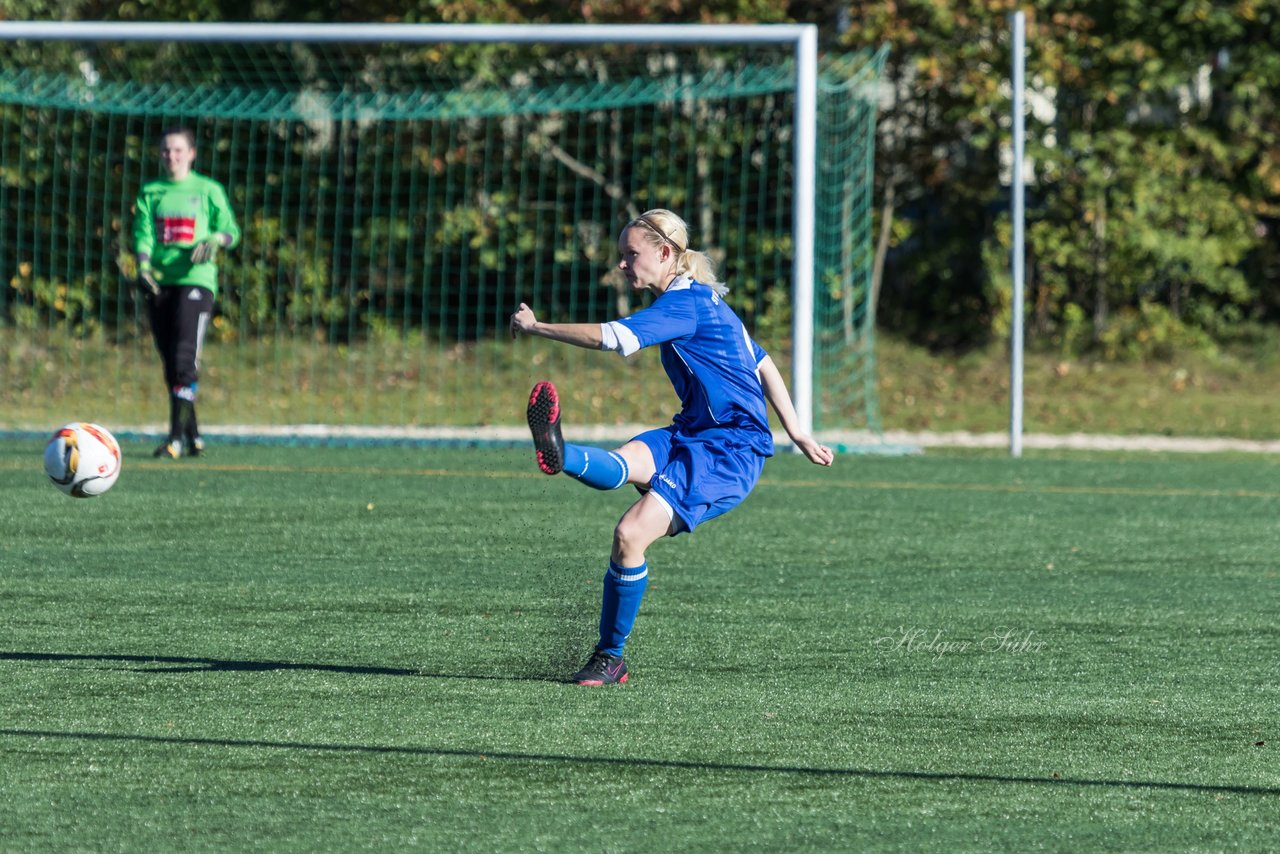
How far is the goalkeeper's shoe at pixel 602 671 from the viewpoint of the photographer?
16.5 feet

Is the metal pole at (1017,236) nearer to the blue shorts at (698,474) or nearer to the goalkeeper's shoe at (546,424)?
the blue shorts at (698,474)

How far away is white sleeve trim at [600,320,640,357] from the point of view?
4.86 metres

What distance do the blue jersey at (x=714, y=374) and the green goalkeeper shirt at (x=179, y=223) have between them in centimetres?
586

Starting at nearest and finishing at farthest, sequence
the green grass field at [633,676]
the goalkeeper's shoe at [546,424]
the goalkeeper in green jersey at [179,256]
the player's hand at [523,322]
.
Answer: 1. the green grass field at [633,676]
2. the player's hand at [523,322]
3. the goalkeeper's shoe at [546,424]
4. the goalkeeper in green jersey at [179,256]

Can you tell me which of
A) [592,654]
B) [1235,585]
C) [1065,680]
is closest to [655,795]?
[592,654]

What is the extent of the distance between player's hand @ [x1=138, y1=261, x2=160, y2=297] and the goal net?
3866 mm

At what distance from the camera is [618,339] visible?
4887 millimetres

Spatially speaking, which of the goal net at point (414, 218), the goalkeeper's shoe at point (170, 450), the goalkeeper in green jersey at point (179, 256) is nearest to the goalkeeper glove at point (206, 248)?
the goalkeeper in green jersey at point (179, 256)

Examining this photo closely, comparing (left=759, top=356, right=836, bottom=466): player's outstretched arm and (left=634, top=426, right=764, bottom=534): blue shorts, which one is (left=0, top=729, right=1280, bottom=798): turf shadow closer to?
(left=634, top=426, right=764, bottom=534): blue shorts

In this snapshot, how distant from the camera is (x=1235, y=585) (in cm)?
703

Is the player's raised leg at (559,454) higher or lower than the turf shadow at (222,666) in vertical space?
higher

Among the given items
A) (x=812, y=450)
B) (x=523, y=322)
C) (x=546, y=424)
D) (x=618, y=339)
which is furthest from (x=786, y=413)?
(x=523, y=322)

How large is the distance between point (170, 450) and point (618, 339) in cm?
649

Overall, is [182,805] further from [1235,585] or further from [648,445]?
[1235,585]
